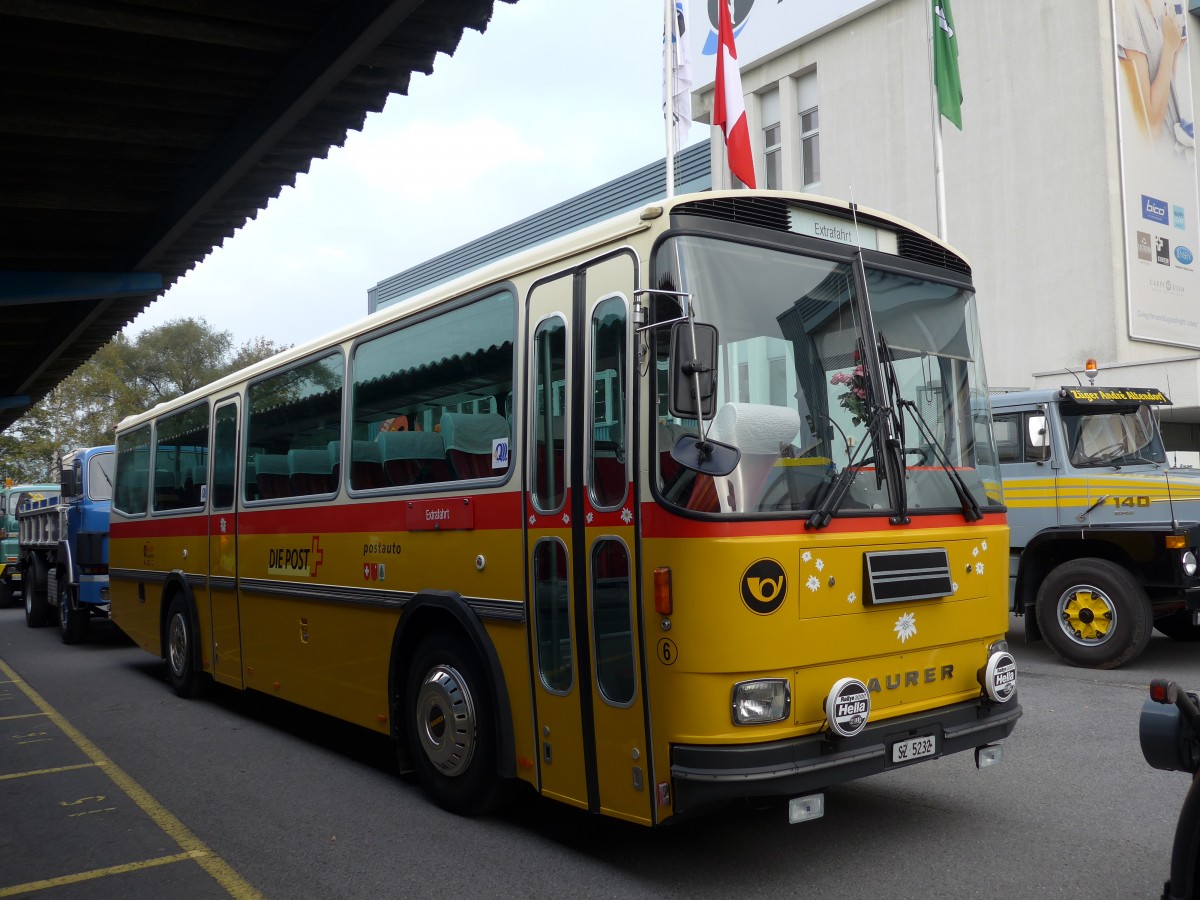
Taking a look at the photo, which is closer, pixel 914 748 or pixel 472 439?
pixel 914 748

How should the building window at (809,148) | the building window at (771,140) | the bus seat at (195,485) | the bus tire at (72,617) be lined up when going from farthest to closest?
1. the building window at (771,140)
2. the building window at (809,148)
3. the bus tire at (72,617)
4. the bus seat at (195,485)

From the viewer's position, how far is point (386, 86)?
6195 millimetres

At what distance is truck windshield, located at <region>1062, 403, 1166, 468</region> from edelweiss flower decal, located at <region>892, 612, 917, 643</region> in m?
6.18

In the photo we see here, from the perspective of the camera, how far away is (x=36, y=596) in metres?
17.7

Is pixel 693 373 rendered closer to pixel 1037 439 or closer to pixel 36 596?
pixel 1037 439

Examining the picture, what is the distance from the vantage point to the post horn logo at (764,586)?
14.5 ft

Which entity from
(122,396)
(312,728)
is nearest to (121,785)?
(312,728)

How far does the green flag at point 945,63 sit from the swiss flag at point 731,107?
10.0ft

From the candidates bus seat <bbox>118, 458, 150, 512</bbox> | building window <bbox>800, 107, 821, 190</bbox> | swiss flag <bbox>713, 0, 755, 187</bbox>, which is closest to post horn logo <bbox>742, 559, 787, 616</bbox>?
bus seat <bbox>118, 458, 150, 512</bbox>

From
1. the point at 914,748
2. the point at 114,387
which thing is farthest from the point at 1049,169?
the point at 114,387

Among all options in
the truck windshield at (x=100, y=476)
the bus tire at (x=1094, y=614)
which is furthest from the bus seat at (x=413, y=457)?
the truck windshield at (x=100, y=476)

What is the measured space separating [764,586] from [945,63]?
14.1 m

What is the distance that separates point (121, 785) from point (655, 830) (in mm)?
3526

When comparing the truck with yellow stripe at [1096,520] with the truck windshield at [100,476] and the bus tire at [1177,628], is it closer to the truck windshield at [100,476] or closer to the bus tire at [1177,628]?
the bus tire at [1177,628]
